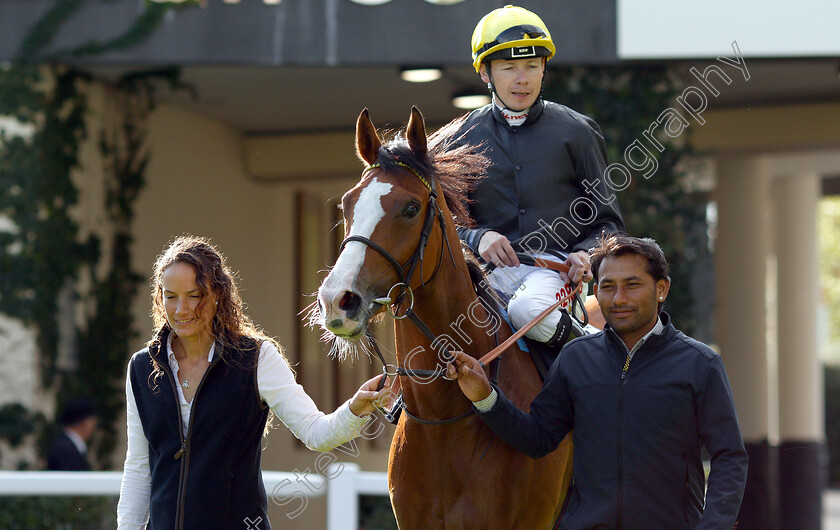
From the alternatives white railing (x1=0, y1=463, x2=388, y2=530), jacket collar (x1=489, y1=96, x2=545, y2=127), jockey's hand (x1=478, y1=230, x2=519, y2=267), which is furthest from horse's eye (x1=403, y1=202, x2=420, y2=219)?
white railing (x1=0, y1=463, x2=388, y2=530)

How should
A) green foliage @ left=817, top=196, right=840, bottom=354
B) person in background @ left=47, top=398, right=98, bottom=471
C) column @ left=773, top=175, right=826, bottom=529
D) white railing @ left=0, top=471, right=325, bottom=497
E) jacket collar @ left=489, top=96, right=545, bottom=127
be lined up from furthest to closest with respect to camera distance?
green foliage @ left=817, top=196, right=840, bottom=354 → column @ left=773, top=175, right=826, bottom=529 → person in background @ left=47, top=398, right=98, bottom=471 → white railing @ left=0, top=471, right=325, bottom=497 → jacket collar @ left=489, top=96, right=545, bottom=127

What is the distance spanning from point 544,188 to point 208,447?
1.59 metres

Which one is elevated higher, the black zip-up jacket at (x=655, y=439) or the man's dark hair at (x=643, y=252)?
the man's dark hair at (x=643, y=252)

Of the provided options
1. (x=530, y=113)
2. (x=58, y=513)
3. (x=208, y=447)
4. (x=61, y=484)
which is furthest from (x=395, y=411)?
(x=58, y=513)

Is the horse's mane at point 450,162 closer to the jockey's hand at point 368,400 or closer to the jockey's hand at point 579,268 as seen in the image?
the jockey's hand at point 579,268

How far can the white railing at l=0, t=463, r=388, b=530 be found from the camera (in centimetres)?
522

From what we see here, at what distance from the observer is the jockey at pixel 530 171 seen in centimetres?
375

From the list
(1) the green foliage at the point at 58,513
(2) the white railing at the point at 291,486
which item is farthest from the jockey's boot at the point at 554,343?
(1) the green foliage at the point at 58,513

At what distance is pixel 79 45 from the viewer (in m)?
7.22

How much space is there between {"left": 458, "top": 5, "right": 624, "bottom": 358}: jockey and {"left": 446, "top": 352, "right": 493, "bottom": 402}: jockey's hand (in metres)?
0.77

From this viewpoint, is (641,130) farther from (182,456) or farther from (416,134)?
(182,456)

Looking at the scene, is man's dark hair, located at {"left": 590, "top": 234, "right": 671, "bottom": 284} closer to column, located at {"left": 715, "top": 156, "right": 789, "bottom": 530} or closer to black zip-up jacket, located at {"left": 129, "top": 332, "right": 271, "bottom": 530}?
black zip-up jacket, located at {"left": 129, "top": 332, "right": 271, "bottom": 530}

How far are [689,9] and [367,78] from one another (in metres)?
2.67

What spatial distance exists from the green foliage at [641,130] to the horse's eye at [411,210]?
4386mm
